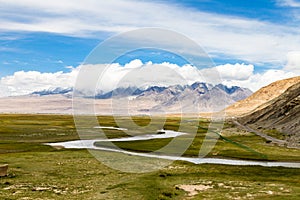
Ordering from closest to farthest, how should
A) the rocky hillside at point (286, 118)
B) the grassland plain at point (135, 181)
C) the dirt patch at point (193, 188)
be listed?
the grassland plain at point (135, 181), the dirt patch at point (193, 188), the rocky hillside at point (286, 118)

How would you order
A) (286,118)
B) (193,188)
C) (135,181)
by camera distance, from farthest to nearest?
1. (286,118)
2. (135,181)
3. (193,188)

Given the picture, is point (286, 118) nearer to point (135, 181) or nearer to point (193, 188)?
point (193, 188)

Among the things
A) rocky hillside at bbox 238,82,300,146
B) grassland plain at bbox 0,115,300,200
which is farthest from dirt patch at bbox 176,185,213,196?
rocky hillside at bbox 238,82,300,146

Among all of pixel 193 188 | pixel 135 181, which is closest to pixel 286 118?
pixel 193 188

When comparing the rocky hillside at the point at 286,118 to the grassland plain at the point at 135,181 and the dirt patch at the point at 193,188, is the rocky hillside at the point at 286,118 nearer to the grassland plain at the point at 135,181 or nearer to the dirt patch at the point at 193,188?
the grassland plain at the point at 135,181

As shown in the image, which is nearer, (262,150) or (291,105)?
(262,150)

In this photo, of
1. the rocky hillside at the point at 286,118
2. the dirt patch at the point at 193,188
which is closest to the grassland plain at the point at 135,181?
the dirt patch at the point at 193,188

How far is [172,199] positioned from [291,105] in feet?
472

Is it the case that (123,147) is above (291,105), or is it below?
below

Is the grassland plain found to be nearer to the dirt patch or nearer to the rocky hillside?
the dirt patch

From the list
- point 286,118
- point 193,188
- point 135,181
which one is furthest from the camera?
point 286,118

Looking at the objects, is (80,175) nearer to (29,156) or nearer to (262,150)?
(29,156)

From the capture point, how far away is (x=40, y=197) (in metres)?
40.5

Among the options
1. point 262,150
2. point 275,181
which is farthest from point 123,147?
point 275,181
